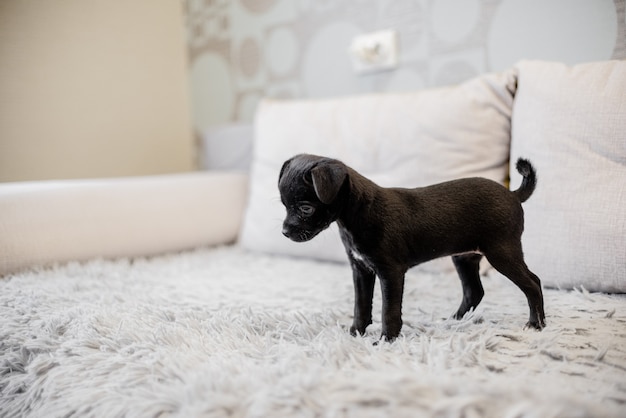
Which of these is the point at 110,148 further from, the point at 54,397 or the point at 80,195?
the point at 54,397

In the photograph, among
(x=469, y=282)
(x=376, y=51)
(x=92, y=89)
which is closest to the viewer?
(x=469, y=282)

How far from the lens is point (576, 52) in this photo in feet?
4.40

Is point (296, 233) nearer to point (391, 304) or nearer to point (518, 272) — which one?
point (391, 304)

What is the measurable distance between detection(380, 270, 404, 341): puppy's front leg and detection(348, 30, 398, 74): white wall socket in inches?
42.7

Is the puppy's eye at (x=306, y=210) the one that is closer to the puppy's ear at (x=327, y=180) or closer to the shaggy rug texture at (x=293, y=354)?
the puppy's ear at (x=327, y=180)

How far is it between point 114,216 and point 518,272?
1.16 meters

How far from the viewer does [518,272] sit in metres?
0.85

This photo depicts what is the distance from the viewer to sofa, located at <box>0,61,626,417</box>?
63 centimetres

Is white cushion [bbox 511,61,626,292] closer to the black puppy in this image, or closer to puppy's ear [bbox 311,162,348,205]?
the black puppy

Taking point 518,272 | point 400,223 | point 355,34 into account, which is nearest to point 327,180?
point 400,223

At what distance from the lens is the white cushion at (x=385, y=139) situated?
1.27 m

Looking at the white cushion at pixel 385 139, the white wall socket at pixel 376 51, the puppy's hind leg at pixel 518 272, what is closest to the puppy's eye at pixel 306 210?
the puppy's hind leg at pixel 518 272

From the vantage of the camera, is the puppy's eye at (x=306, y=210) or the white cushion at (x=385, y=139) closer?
the puppy's eye at (x=306, y=210)

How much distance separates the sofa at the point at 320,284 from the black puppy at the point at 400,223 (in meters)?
0.10
